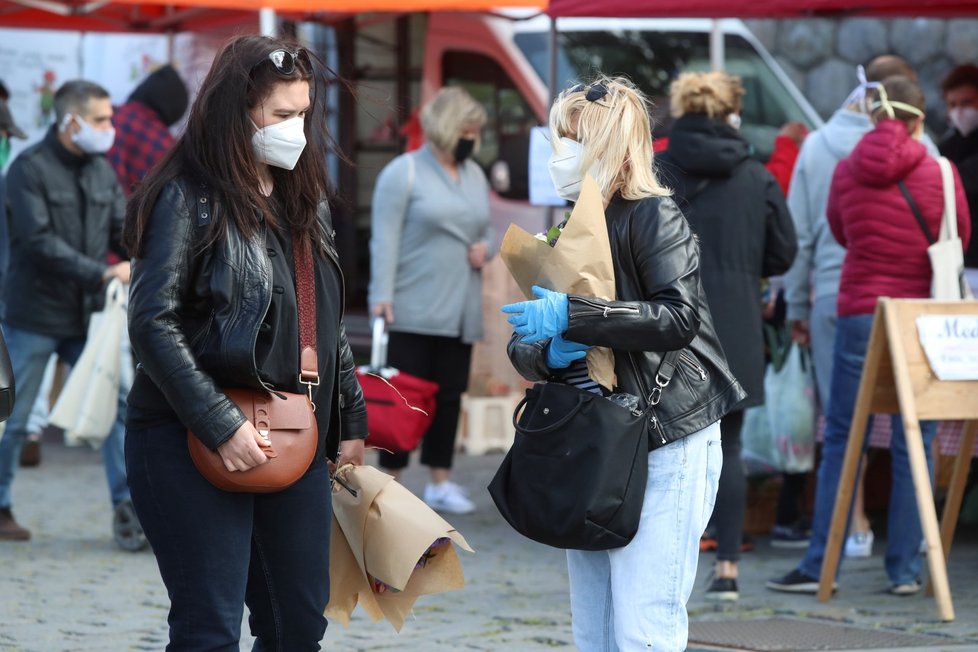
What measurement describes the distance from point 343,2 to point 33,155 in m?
2.39

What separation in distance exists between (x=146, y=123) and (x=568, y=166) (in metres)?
5.68

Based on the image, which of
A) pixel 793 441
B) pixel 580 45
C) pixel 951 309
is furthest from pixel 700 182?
pixel 580 45

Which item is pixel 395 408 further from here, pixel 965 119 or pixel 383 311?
pixel 965 119

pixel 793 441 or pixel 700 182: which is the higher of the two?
pixel 700 182

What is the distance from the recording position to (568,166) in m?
3.49

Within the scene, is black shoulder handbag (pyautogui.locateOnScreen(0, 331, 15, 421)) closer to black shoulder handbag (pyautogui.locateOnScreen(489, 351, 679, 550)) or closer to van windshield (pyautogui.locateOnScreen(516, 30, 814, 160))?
black shoulder handbag (pyautogui.locateOnScreen(489, 351, 679, 550))

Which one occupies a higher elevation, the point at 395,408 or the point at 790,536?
the point at 395,408

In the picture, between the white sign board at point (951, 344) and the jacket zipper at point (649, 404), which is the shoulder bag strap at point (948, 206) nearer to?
the white sign board at point (951, 344)

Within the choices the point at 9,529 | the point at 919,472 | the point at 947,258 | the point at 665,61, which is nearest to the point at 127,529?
the point at 9,529

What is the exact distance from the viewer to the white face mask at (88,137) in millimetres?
6773

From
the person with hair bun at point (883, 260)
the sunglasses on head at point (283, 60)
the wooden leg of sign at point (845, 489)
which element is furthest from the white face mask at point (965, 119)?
the sunglasses on head at point (283, 60)

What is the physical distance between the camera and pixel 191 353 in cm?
315

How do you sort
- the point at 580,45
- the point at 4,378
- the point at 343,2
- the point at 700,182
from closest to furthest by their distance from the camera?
the point at 4,378 < the point at 700,182 < the point at 343,2 < the point at 580,45

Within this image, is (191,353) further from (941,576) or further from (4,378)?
(941,576)
